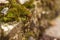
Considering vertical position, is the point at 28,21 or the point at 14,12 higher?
the point at 14,12

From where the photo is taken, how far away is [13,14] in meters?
3.18

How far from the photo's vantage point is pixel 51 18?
15.2 feet

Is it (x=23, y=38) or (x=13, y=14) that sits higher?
(x=13, y=14)

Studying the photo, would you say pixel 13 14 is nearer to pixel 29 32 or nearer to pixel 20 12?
pixel 20 12

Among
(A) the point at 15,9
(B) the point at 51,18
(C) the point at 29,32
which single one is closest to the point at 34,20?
(C) the point at 29,32

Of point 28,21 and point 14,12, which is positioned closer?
point 14,12

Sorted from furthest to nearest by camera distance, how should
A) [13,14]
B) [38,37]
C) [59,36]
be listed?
[59,36] < [38,37] < [13,14]

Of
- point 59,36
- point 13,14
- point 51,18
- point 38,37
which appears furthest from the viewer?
point 51,18

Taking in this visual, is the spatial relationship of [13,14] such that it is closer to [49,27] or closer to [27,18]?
[27,18]

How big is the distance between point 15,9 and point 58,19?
1654 millimetres

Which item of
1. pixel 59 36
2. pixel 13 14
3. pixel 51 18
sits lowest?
pixel 59 36

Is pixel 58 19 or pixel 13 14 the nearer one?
pixel 13 14

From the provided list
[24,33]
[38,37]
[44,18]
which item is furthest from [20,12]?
[44,18]

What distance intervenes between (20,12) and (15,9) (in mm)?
98
